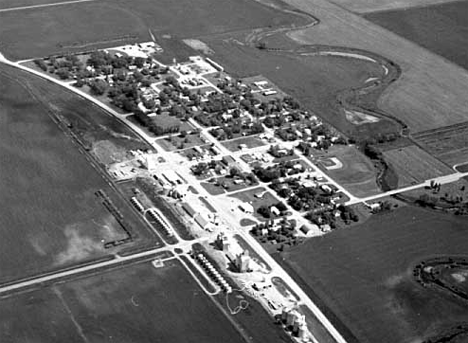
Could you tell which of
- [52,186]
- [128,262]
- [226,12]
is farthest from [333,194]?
[226,12]

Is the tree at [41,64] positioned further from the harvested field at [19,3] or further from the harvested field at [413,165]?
the harvested field at [413,165]

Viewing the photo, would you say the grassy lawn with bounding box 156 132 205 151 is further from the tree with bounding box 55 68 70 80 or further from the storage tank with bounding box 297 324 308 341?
the storage tank with bounding box 297 324 308 341

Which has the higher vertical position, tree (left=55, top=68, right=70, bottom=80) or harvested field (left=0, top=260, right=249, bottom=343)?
tree (left=55, top=68, right=70, bottom=80)

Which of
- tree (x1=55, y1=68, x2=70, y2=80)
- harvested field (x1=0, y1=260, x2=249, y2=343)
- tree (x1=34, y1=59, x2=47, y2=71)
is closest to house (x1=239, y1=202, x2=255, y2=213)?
harvested field (x1=0, y1=260, x2=249, y2=343)

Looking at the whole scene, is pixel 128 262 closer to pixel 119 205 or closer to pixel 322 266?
pixel 119 205

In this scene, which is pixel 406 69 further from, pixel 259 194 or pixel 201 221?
pixel 201 221

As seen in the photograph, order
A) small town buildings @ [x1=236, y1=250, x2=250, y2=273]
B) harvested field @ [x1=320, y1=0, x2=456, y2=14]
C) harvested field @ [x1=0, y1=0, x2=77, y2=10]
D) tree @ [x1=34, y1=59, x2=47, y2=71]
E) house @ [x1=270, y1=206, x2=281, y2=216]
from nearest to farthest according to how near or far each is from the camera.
→ small town buildings @ [x1=236, y1=250, x2=250, y2=273] < house @ [x1=270, y1=206, x2=281, y2=216] < tree @ [x1=34, y1=59, x2=47, y2=71] < harvested field @ [x1=0, y1=0, x2=77, y2=10] < harvested field @ [x1=320, y1=0, x2=456, y2=14]
